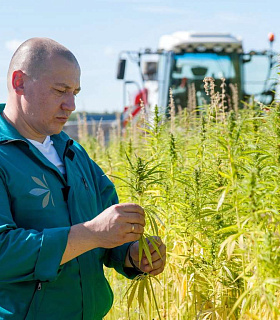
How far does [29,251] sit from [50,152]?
0.55 meters

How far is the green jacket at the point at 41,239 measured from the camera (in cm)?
201

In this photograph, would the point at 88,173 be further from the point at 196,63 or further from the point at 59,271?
the point at 196,63

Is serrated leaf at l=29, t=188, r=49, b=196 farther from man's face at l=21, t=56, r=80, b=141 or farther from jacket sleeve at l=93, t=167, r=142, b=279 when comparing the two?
jacket sleeve at l=93, t=167, r=142, b=279

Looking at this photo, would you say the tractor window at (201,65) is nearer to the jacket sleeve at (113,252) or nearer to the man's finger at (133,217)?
the jacket sleeve at (113,252)

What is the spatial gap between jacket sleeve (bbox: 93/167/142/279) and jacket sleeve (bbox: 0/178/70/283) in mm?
511

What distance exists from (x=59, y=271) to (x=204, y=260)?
0.90 m

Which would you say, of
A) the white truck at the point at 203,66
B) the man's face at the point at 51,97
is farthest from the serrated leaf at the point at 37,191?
the white truck at the point at 203,66

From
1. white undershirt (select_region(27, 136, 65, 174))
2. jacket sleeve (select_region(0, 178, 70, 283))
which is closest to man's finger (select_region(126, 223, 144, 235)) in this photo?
jacket sleeve (select_region(0, 178, 70, 283))

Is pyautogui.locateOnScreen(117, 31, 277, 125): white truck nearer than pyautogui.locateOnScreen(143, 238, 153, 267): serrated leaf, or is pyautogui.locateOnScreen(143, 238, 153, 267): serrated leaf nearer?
pyautogui.locateOnScreen(143, 238, 153, 267): serrated leaf

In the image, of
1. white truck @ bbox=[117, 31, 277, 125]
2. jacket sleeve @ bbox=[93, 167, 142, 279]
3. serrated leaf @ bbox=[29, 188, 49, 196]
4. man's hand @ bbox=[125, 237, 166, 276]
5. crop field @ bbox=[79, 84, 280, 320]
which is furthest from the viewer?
white truck @ bbox=[117, 31, 277, 125]

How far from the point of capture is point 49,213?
2199 millimetres

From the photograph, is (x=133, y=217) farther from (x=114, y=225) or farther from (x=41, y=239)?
(x=41, y=239)

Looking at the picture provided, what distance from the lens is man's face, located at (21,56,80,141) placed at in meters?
2.23

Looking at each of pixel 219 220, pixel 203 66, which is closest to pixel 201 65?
pixel 203 66
